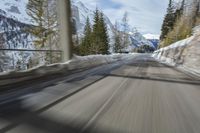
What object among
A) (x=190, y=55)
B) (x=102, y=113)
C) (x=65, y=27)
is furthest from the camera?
(x=190, y=55)

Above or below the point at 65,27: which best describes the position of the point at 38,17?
above

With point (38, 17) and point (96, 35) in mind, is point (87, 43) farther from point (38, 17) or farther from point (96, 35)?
point (38, 17)

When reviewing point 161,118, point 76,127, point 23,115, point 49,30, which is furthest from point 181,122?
point 49,30

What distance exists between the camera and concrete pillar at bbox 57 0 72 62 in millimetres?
16469

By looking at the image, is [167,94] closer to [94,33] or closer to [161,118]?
[161,118]

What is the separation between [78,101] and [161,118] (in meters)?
2.21

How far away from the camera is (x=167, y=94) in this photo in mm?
7934

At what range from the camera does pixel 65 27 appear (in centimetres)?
1659

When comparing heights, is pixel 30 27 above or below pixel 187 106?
above

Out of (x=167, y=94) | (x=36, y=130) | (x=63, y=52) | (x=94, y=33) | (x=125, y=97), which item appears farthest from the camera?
(x=94, y=33)

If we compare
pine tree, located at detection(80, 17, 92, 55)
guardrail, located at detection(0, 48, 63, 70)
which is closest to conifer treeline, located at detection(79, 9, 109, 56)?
pine tree, located at detection(80, 17, 92, 55)

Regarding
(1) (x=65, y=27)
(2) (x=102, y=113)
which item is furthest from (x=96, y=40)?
(2) (x=102, y=113)

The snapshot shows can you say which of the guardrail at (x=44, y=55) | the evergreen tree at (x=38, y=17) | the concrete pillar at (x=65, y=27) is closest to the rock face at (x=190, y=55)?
the concrete pillar at (x=65, y=27)

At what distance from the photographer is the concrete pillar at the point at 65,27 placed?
16.5 m
